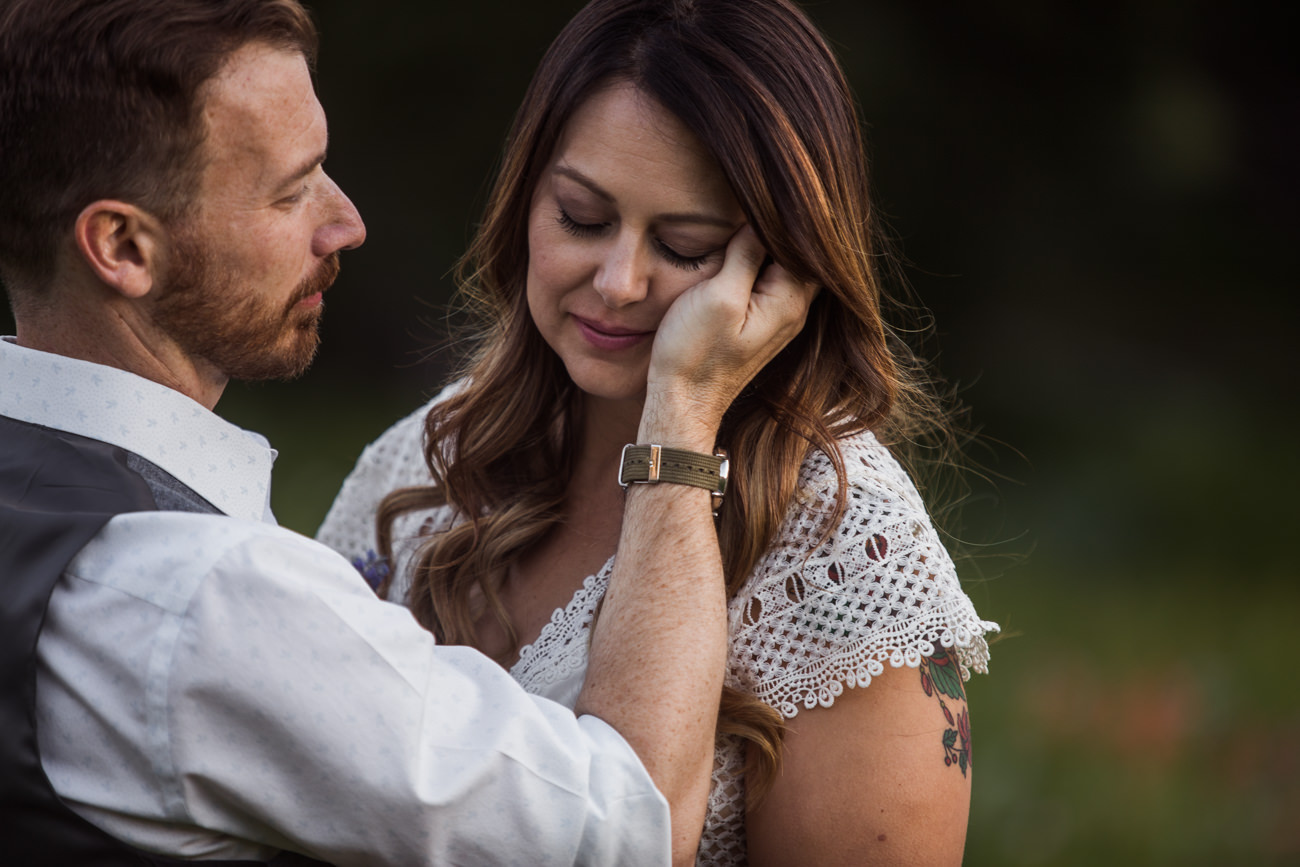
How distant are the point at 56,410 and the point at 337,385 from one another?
554 cm

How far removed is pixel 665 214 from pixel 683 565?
2.03 ft

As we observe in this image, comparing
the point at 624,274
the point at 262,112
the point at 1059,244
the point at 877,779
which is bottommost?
the point at 877,779

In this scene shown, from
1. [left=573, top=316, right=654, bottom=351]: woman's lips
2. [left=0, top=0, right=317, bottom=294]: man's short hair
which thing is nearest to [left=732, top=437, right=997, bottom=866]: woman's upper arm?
[left=573, top=316, right=654, bottom=351]: woman's lips

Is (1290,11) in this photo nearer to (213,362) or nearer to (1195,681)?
(1195,681)

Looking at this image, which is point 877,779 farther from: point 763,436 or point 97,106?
point 97,106

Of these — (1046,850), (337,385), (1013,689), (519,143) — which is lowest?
(1046,850)

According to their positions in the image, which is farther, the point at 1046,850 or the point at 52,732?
the point at 1046,850

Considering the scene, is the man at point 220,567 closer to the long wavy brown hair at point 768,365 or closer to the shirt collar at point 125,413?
the shirt collar at point 125,413

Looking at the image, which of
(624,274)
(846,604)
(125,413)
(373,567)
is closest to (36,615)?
(125,413)

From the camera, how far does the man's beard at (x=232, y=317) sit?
68.2 inches

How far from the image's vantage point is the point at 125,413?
5.27ft

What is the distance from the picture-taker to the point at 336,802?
1445mm

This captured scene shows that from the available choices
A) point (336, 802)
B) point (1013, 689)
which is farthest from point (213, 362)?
point (1013, 689)

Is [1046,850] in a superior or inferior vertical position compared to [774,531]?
inferior
